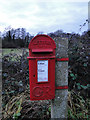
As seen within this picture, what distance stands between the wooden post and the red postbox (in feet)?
0.24

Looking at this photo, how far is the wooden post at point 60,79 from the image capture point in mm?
1289

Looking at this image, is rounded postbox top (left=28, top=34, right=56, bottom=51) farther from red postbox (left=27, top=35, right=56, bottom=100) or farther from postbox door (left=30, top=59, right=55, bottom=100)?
postbox door (left=30, top=59, right=55, bottom=100)

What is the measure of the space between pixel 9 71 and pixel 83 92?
5.84 ft

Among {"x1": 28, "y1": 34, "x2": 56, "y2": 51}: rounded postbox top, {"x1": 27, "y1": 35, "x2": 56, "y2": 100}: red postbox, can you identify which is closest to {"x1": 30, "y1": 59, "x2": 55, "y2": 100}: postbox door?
{"x1": 27, "y1": 35, "x2": 56, "y2": 100}: red postbox

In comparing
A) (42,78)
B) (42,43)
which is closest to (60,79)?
(42,78)

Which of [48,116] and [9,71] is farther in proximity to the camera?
[9,71]

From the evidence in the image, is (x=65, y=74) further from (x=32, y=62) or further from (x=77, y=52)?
(x=77, y=52)

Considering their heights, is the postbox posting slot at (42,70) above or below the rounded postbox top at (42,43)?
below

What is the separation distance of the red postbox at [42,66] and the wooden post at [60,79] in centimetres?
7

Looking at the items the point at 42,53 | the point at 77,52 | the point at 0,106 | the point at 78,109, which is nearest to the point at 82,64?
the point at 77,52

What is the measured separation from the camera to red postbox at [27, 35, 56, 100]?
48.0 inches

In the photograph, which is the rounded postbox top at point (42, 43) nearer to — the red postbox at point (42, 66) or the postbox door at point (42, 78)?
the red postbox at point (42, 66)

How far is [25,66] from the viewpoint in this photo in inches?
103

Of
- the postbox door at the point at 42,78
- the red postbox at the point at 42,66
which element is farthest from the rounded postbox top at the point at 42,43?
the postbox door at the point at 42,78
